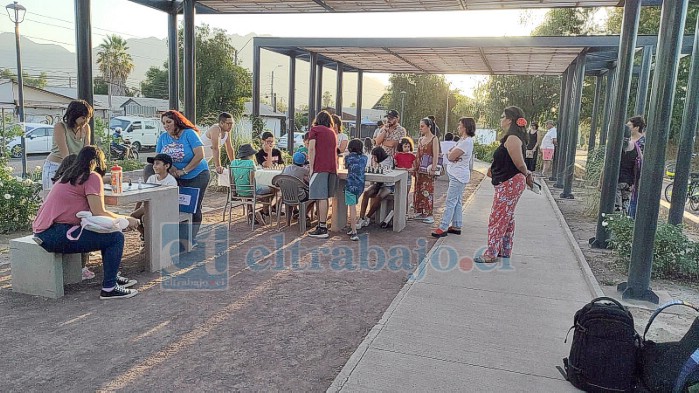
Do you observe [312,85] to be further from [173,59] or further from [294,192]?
[294,192]

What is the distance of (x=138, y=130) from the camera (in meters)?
27.8

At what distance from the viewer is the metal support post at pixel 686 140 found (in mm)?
5773

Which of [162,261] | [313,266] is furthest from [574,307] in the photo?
[162,261]

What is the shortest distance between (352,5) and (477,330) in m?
6.17

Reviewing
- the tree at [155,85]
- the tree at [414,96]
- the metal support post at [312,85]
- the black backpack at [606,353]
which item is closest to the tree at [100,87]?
the tree at [155,85]

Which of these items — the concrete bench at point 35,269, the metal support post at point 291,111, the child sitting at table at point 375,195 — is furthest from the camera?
the metal support post at point 291,111

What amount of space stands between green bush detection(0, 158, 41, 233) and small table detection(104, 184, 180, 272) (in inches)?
87.5

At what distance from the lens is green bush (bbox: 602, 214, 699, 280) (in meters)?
5.57

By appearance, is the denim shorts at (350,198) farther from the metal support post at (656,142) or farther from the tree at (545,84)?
the tree at (545,84)

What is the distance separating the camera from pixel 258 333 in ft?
12.5

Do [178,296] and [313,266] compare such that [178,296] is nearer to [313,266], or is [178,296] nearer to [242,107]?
[313,266]

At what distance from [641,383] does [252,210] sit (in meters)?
5.38

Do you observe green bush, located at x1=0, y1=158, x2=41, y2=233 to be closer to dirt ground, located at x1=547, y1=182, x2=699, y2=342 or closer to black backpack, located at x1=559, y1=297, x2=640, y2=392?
black backpack, located at x1=559, y1=297, x2=640, y2=392

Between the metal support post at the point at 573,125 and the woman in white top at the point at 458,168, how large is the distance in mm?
5677
